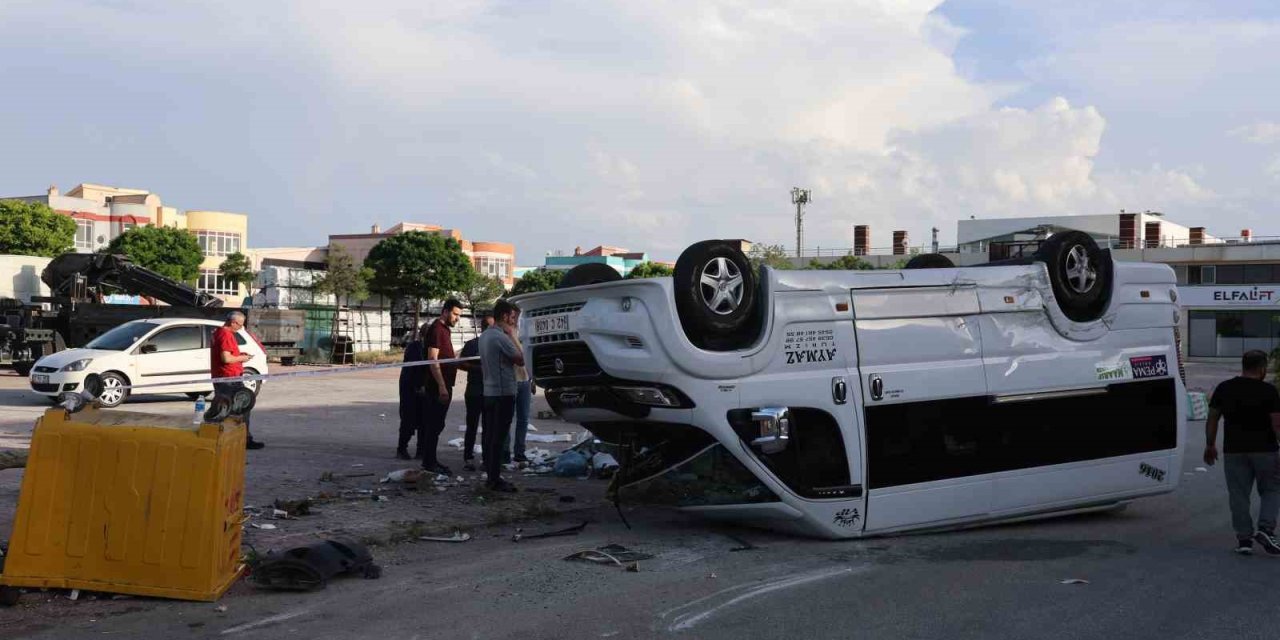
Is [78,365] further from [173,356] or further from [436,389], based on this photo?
[436,389]

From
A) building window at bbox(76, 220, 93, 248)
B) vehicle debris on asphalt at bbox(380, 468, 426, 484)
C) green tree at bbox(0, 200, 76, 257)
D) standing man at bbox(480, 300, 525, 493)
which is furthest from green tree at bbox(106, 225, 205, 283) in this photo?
standing man at bbox(480, 300, 525, 493)

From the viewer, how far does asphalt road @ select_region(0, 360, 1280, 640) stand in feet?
18.6

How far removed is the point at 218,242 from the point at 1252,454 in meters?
91.2

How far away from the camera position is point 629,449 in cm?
859

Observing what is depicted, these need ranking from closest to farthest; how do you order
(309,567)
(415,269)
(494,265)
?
1. (309,567)
2. (415,269)
3. (494,265)

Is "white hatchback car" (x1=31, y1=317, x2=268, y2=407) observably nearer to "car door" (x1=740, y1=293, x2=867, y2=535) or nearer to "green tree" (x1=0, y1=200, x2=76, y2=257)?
"car door" (x1=740, y1=293, x2=867, y2=535)

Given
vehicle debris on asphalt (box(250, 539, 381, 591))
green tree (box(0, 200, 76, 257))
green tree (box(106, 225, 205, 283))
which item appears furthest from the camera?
green tree (box(106, 225, 205, 283))

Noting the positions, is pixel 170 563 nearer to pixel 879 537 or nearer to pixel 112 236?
pixel 879 537

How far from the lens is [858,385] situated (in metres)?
7.99

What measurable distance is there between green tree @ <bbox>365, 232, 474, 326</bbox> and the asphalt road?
52964 millimetres

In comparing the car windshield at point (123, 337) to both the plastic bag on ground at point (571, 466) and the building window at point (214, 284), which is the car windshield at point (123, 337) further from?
the building window at point (214, 284)

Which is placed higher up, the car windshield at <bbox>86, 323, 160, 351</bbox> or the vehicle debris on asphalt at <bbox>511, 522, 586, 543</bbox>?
the car windshield at <bbox>86, 323, 160, 351</bbox>

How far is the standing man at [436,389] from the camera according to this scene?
1101cm

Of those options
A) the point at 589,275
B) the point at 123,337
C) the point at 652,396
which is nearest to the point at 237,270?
the point at 123,337
